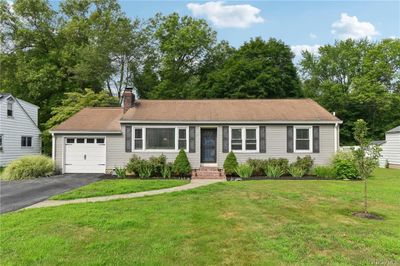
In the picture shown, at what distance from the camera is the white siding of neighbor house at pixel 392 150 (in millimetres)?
19531

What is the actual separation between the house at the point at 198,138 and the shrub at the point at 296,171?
2.74ft

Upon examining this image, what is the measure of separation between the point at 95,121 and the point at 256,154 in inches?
371

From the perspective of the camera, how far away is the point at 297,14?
46.1 ft

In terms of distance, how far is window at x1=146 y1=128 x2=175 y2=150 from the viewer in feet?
50.9

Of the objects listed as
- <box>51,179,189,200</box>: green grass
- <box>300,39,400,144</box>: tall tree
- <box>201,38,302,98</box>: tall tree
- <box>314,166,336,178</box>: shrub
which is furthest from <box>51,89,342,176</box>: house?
<box>300,39,400,144</box>: tall tree

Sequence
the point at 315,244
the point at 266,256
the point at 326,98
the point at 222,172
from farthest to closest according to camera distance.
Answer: the point at 326,98 < the point at 222,172 < the point at 315,244 < the point at 266,256

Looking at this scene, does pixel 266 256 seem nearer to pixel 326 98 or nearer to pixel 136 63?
pixel 136 63

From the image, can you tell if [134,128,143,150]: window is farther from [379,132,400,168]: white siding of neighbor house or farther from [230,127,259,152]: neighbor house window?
[379,132,400,168]: white siding of neighbor house

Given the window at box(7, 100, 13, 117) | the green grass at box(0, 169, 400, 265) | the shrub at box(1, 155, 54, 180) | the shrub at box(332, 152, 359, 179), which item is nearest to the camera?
the green grass at box(0, 169, 400, 265)

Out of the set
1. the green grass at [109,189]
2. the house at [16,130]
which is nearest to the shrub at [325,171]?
the green grass at [109,189]

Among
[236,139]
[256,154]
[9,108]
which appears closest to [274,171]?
[256,154]

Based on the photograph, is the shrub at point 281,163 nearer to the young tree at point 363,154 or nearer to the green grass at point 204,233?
the green grass at point 204,233

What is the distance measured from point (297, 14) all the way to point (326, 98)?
22361 mm

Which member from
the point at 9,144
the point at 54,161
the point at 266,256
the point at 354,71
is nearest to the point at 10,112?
the point at 9,144
